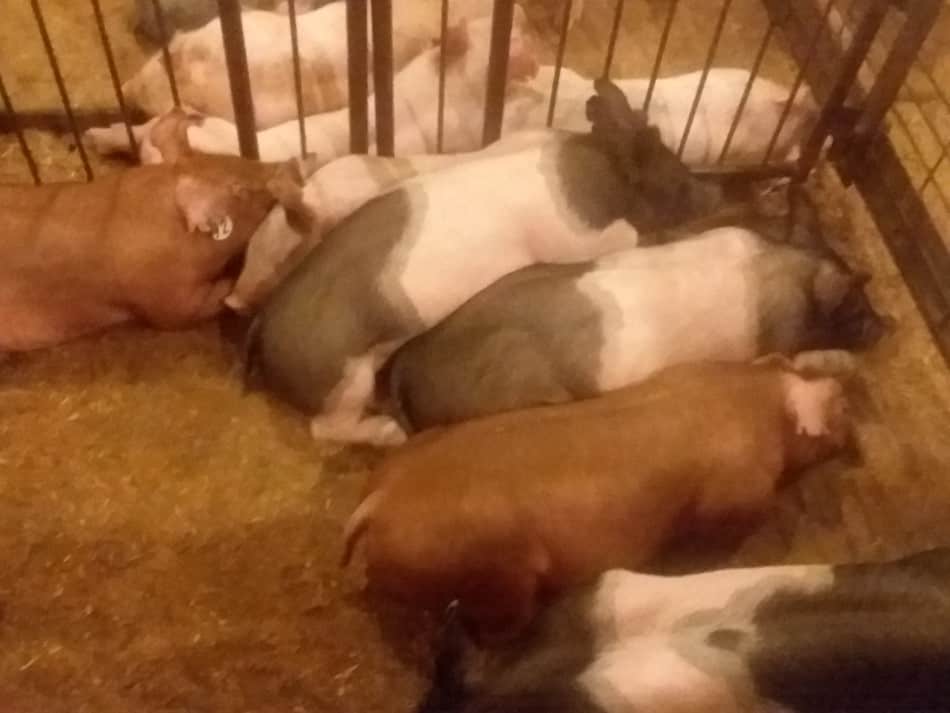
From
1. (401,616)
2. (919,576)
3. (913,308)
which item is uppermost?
(919,576)

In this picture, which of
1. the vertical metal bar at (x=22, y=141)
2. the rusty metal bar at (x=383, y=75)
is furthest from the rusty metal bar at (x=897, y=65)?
the vertical metal bar at (x=22, y=141)

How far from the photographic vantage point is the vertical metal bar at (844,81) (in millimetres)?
1621

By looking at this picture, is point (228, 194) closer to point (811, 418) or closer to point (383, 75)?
point (383, 75)

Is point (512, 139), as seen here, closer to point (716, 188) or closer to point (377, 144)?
point (377, 144)

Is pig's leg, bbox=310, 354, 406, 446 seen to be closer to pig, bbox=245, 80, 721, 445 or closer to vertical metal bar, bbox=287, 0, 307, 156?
pig, bbox=245, 80, 721, 445

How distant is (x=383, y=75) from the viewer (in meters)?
1.59

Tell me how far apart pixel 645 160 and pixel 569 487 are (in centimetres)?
56

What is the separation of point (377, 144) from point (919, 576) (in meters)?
0.95

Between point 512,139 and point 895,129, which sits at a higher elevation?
point 512,139

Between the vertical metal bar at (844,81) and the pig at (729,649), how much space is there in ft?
2.47

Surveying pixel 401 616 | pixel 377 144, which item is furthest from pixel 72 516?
pixel 377 144

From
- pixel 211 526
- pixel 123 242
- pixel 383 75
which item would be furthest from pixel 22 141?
pixel 211 526

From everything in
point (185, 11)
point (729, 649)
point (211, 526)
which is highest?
point (185, 11)

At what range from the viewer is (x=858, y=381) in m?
1.68
